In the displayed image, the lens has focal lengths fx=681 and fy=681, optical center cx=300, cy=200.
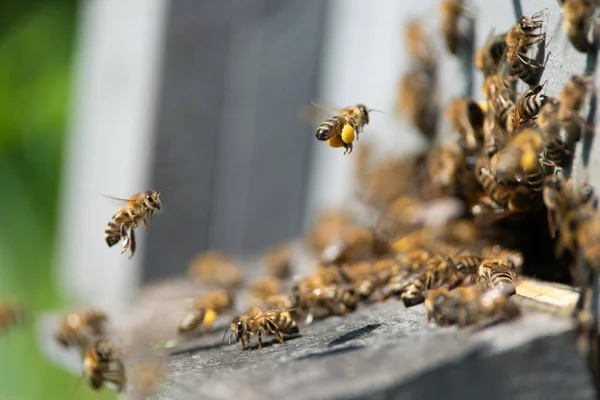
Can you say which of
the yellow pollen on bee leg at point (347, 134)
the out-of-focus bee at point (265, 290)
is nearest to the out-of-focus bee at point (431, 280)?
the yellow pollen on bee leg at point (347, 134)

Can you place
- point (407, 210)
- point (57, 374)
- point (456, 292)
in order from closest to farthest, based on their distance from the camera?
1. point (456, 292)
2. point (407, 210)
3. point (57, 374)

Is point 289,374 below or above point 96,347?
above

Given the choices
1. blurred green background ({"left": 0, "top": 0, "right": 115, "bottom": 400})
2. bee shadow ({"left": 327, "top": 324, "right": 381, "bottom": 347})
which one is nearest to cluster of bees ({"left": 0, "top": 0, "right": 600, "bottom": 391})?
bee shadow ({"left": 327, "top": 324, "right": 381, "bottom": 347})

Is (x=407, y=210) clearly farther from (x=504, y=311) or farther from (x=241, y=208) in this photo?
(x=241, y=208)

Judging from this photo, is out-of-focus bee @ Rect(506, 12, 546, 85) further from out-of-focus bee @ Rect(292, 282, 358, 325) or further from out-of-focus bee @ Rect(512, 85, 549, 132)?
out-of-focus bee @ Rect(292, 282, 358, 325)

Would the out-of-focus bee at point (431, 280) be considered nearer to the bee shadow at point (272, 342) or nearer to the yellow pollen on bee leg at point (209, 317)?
the bee shadow at point (272, 342)

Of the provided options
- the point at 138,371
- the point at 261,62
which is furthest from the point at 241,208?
the point at 138,371

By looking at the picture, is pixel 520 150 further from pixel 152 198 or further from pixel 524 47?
pixel 152 198
